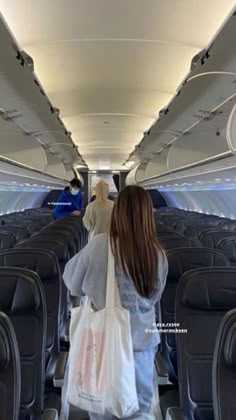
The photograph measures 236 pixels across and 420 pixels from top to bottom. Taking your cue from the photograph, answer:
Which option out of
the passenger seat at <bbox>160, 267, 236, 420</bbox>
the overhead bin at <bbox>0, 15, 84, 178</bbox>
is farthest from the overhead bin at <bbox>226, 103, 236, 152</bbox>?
the passenger seat at <bbox>160, 267, 236, 420</bbox>

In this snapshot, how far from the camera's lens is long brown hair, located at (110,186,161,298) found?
239 centimetres

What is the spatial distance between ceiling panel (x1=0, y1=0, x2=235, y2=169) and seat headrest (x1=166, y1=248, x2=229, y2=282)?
6.59 feet

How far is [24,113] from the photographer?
552 cm

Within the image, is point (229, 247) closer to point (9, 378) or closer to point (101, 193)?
point (101, 193)

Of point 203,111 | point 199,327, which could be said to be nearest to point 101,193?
point 203,111

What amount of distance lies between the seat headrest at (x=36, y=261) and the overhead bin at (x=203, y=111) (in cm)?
197

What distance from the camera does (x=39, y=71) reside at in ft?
18.2

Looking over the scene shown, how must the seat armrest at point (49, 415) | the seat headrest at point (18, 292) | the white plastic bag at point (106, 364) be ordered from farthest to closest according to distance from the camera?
the seat headrest at point (18, 292), the seat armrest at point (49, 415), the white plastic bag at point (106, 364)

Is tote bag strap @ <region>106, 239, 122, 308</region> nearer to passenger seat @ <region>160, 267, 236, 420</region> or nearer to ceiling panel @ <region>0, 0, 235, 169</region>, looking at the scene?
passenger seat @ <region>160, 267, 236, 420</region>

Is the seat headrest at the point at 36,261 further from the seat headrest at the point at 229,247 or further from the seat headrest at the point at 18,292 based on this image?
the seat headrest at the point at 229,247

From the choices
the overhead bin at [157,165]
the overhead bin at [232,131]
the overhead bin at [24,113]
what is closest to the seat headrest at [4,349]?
the overhead bin at [24,113]

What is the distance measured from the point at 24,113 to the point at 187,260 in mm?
3087

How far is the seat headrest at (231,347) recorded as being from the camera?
1.83m

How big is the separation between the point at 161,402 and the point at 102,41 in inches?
128
